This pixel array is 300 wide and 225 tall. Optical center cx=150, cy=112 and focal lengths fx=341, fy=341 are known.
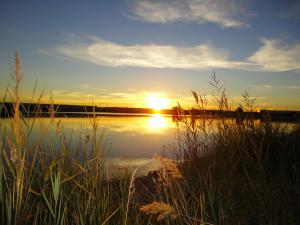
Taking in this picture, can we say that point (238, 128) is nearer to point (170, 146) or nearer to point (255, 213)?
point (170, 146)

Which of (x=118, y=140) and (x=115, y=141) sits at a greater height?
(x=115, y=141)

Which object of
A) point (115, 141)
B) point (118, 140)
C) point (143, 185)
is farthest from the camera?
point (118, 140)

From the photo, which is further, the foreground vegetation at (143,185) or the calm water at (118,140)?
the calm water at (118,140)

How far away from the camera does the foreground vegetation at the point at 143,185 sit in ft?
7.73

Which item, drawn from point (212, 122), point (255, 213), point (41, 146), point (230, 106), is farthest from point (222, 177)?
point (41, 146)

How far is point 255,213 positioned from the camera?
3393 mm

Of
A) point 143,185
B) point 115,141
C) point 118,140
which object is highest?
point 143,185

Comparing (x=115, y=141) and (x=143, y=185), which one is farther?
(x=115, y=141)

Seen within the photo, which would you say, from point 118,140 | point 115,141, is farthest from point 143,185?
point 118,140

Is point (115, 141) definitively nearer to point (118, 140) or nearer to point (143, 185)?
point (118, 140)

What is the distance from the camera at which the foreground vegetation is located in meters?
2.36

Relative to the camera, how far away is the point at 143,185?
4098 millimetres

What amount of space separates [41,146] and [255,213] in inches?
86.7

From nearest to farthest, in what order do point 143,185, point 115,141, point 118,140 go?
point 143,185, point 115,141, point 118,140
